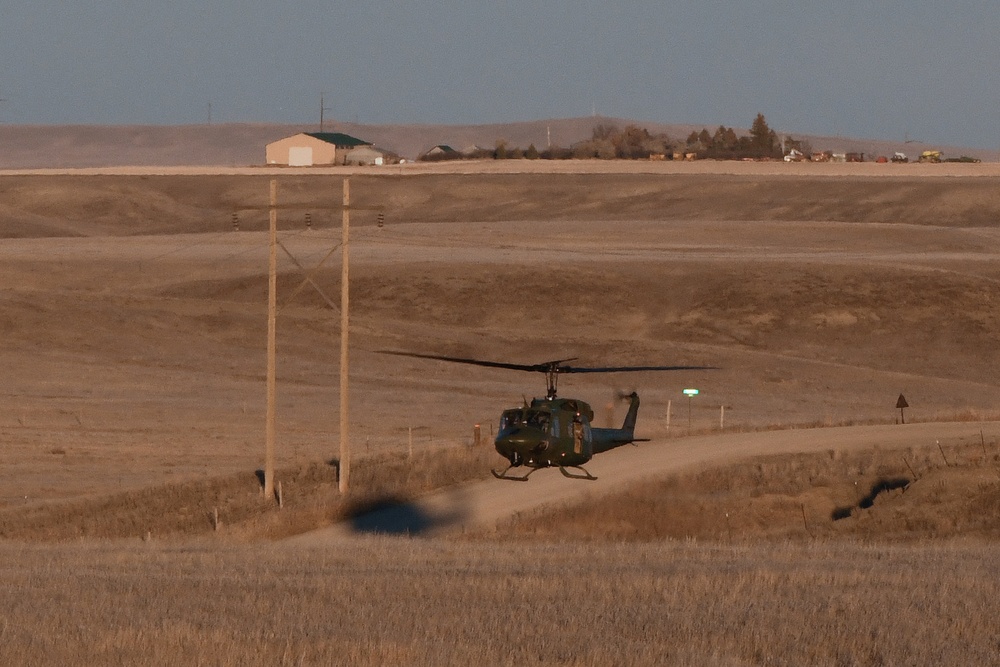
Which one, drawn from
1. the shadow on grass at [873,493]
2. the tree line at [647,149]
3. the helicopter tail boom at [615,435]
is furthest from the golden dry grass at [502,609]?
the tree line at [647,149]

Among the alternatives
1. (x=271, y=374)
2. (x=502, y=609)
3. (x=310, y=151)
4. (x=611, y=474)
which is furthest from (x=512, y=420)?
(x=310, y=151)

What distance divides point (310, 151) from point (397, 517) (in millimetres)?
148786

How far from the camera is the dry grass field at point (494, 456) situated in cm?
1442

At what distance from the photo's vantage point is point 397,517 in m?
33.0

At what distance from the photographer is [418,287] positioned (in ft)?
234

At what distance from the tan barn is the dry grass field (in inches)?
2481

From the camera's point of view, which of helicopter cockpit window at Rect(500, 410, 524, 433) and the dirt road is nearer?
helicopter cockpit window at Rect(500, 410, 524, 433)

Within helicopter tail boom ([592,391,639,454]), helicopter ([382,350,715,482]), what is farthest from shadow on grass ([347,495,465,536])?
helicopter ([382,350,715,482])

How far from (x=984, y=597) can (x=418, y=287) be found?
184 ft

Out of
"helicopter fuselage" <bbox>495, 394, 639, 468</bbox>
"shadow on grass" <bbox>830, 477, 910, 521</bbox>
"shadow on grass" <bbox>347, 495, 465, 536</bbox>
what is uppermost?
"helicopter fuselage" <bbox>495, 394, 639, 468</bbox>

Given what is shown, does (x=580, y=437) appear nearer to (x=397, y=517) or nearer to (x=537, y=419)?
(x=537, y=419)

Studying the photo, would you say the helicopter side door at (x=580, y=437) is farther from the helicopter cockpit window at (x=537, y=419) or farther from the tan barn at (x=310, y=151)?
the tan barn at (x=310, y=151)

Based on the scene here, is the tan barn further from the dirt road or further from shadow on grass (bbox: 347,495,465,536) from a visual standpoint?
shadow on grass (bbox: 347,495,465,536)

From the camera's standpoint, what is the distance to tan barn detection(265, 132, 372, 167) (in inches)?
7013
